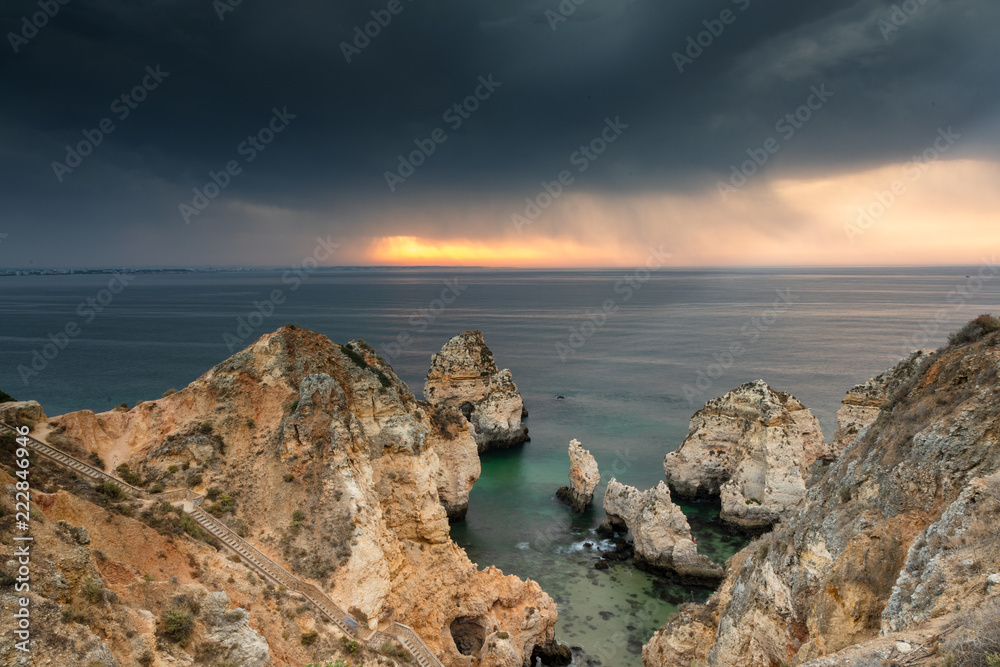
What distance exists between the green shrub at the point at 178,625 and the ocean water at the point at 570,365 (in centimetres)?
1883

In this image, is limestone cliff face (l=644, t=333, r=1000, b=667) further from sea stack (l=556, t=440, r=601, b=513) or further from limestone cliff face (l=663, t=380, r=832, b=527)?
sea stack (l=556, t=440, r=601, b=513)

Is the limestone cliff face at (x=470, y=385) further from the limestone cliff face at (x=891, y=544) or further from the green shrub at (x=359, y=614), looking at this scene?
the limestone cliff face at (x=891, y=544)

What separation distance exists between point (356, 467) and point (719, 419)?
1160 inches

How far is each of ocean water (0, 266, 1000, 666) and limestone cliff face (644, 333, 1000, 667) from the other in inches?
491

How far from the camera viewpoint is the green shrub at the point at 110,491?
1850cm

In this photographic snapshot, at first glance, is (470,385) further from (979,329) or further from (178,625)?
(979,329)

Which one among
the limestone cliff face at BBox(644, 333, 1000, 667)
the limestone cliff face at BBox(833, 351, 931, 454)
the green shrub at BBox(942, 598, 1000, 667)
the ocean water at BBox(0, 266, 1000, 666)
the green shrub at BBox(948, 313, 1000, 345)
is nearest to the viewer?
the green shrub at BBox(942, 598, 1000, 667)

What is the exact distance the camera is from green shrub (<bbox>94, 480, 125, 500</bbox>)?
18500 mm

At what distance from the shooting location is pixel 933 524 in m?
11.3

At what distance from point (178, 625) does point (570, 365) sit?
86198 millimetres

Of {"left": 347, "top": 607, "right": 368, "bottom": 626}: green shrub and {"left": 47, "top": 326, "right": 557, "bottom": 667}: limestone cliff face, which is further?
{"left": 47, "top": 326, "right": 557, "bottom": 667}: limestone cliff face

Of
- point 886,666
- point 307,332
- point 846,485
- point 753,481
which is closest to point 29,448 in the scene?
point 307,332

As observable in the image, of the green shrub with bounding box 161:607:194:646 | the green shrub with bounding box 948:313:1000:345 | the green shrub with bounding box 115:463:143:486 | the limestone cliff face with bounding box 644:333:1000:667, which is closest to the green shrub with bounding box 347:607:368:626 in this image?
the green shrub with bounding box 161:607:194:646

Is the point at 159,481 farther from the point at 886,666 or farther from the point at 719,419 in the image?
the point at 719,419
